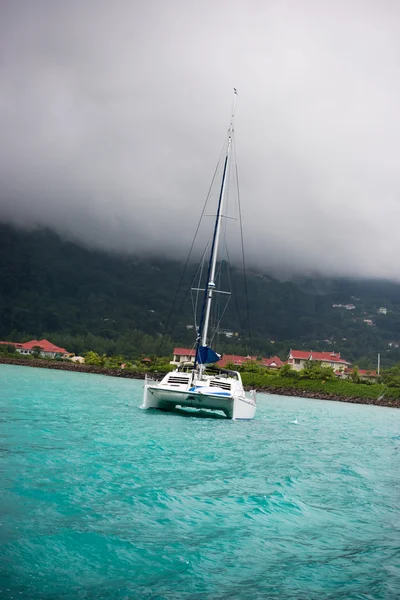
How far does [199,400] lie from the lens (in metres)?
29.7

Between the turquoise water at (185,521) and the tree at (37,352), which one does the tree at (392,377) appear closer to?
the turquoise water at (185,521)

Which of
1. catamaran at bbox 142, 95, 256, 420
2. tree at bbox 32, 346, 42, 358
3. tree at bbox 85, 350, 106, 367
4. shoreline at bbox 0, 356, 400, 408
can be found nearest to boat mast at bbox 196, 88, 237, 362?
catamaran at bbox 142, 95, 256, 420

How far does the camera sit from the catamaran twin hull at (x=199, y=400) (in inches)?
1159

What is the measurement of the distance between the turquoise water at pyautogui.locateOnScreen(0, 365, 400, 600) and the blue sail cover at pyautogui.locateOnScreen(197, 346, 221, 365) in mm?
11997

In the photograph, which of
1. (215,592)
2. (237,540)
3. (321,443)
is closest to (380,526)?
(237,540)

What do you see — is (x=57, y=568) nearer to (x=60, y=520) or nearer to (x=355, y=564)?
(x=60, y=520)

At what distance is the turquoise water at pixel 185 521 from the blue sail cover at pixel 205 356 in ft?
39.4

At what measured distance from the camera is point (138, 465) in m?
14.8

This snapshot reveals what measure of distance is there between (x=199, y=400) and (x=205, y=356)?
→ 3.50 metres

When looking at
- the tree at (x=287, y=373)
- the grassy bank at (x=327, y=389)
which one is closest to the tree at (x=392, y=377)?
the grassy bank at (x=327, y=389)

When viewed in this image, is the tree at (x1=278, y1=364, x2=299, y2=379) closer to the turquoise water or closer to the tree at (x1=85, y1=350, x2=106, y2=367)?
the tree at (x1=85, y1=350, x2=106, y2=367)

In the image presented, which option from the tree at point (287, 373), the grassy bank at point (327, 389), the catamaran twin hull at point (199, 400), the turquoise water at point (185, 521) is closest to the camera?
the turquoise water at point (185, 521)

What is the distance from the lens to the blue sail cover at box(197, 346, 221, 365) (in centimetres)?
3225

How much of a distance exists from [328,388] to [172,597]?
339 ft
